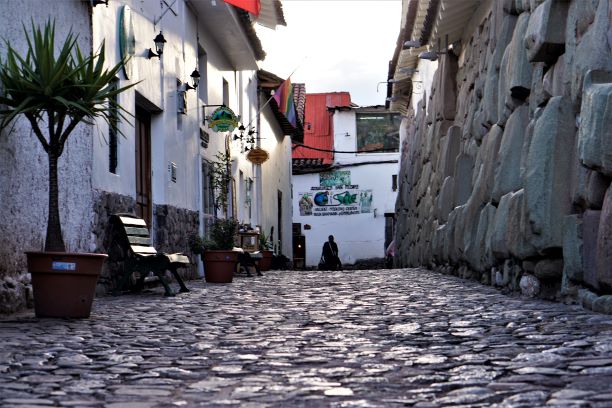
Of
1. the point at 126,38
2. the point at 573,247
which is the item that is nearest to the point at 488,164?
the point at 573,247

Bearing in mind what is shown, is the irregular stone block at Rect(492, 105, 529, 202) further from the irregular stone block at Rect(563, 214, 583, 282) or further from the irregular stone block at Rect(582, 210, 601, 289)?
the irregular stone block at Rect(582, 210, 601, 289)

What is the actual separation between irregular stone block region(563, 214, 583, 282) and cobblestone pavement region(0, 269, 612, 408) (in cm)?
24

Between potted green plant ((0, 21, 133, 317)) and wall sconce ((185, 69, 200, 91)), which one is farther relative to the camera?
wall sconce ((185, 69, 200, 91))

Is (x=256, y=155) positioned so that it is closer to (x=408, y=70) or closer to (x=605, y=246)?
(x=408, y=70)

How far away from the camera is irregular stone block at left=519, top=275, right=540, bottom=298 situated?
245 inches

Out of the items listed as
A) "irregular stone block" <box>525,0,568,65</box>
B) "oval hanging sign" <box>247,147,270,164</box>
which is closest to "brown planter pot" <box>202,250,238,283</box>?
"irregular stone block" <box>525,0,568,65</box>

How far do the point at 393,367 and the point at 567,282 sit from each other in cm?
246

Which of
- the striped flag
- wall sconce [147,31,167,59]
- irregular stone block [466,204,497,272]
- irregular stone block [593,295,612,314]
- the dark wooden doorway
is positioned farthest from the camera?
the striped flag

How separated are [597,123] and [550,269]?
153 centimetres

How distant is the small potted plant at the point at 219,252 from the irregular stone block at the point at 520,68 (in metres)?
4.85

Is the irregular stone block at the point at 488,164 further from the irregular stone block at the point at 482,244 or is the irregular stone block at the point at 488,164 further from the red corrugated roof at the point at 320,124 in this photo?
the red corrugated roof at the point at 320,124

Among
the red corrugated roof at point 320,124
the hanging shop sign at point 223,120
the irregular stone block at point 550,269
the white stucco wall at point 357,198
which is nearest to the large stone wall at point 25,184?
the irregular stone block at point 550,269

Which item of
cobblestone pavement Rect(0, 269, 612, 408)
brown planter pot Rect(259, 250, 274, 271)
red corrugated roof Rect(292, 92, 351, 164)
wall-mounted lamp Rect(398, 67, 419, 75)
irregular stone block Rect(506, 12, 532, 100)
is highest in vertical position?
red corrugated roof Rect(292, 92, 351, 164)

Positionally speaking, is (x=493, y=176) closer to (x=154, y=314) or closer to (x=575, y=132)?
(x=575, y=132)
